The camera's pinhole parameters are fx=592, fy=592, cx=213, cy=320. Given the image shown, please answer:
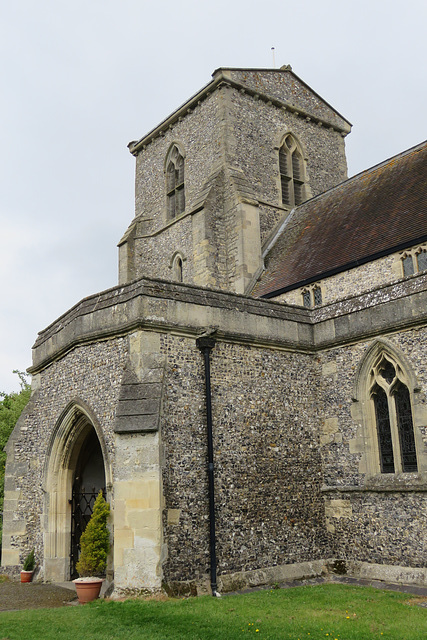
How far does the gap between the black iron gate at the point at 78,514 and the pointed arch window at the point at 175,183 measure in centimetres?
1372

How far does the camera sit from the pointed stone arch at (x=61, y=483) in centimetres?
1223

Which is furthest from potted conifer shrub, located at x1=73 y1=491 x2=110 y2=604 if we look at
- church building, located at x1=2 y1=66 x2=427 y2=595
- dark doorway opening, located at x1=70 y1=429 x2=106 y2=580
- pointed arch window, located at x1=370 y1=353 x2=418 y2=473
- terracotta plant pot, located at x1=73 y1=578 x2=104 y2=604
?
pointed arch window, located at x1=370 y1=353 x2=418 y2=473

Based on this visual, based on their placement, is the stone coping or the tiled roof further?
the tiled roof

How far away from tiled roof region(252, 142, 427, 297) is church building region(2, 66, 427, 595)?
0.10 meters

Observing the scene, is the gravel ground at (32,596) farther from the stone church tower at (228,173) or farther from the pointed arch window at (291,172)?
the pointed arch window at (291,172)

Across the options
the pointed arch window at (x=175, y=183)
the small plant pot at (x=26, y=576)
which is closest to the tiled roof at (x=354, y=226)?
the pointed arch window at (x=175, y=183)

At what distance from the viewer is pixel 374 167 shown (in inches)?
786

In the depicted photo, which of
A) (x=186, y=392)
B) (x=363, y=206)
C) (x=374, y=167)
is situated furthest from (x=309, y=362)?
(x=374, y=167)

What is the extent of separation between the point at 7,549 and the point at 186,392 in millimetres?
6219

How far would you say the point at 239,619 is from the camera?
807cm

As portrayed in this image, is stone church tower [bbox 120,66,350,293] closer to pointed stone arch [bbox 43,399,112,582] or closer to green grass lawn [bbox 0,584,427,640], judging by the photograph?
pointed stone arch [bbox 43,399,112,582]

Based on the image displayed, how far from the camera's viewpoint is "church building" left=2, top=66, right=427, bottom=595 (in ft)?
33.4

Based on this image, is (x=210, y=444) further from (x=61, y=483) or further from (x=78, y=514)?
(x=78, y=514)

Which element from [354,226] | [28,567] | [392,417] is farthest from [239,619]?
[354,226]
